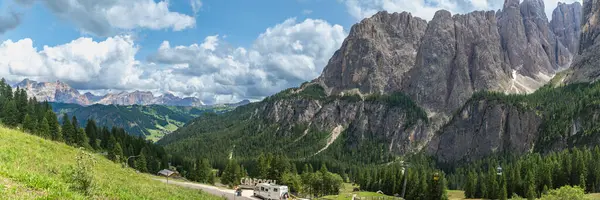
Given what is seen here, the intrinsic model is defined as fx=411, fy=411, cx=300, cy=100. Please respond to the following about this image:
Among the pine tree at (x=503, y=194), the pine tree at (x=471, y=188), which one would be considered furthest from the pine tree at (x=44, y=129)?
the pine tree at (x=471, y=188)

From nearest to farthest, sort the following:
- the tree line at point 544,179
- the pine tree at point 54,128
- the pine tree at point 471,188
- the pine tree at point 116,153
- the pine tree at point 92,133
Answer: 1. the pine tree at point 54,128
2. the pine tree at point 116,153
3. the tree line at point 544,179
4. the pine tree at point 92,133
5. the pine tree at point 471,188

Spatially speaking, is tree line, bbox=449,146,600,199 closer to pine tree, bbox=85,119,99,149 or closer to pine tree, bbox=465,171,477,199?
pine tree, bbox=465,171,477,199

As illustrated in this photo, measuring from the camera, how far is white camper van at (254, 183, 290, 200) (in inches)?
3041

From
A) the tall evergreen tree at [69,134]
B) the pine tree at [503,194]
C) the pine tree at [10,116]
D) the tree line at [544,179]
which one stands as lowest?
the pine tree at [503,194]

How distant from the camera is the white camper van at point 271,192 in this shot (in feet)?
253

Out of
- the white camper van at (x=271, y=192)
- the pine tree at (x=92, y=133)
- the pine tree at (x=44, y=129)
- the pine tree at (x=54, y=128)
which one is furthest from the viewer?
the pine tree at (x=92, y=133)

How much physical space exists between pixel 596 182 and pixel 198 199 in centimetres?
13599

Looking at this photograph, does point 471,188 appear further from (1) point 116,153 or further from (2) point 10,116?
(2) point 10,116

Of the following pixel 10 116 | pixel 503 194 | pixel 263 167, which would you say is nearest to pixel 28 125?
pixel 10 116

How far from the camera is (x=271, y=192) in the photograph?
7812cm

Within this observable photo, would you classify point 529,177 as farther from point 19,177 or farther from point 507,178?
point 19,177

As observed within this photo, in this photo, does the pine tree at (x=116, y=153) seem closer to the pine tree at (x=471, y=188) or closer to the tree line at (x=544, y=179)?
the pine tree at (x=471, y=188)

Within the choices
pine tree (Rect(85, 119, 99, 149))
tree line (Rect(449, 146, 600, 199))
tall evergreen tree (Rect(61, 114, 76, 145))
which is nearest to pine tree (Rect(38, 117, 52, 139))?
tall evergreen tree (Rect(61, 114, 76, 145))

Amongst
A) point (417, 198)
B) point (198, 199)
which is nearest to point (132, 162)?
point (417, 198)
